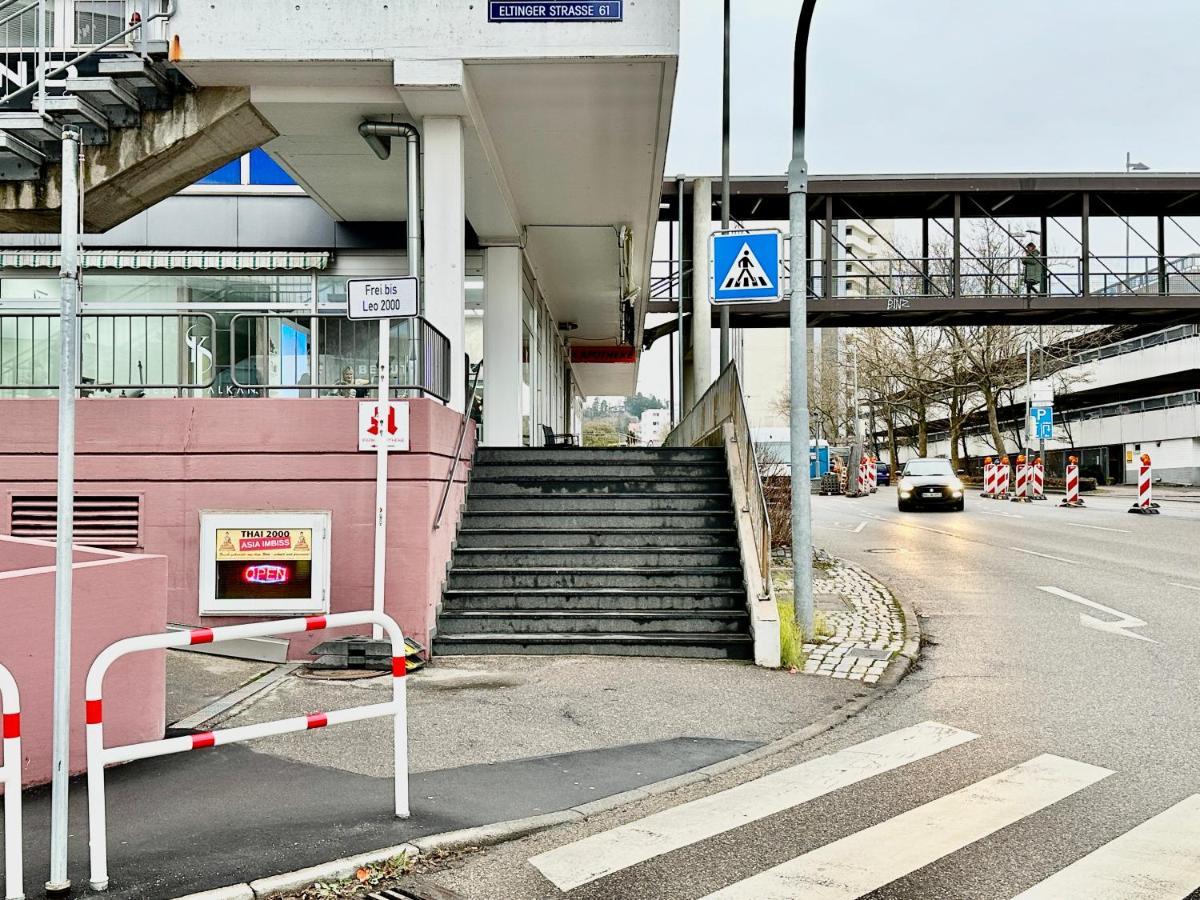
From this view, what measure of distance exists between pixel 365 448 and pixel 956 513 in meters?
26.1

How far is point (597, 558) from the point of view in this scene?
431 inches

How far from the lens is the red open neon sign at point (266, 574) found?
9.65 metres

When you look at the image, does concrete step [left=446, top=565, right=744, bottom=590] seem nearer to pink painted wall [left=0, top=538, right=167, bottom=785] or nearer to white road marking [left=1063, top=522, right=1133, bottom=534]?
pink painted wall [left=0, top=538, right=167, bottom=785]

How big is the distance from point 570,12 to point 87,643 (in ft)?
23.8

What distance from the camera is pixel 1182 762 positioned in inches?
243

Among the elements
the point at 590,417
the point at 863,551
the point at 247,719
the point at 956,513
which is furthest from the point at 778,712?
the point at 590,417

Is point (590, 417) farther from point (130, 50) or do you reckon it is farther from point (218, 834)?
point (218, 834)

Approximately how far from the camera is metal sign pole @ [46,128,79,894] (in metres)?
4.14

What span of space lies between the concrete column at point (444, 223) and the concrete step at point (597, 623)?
9.23ft

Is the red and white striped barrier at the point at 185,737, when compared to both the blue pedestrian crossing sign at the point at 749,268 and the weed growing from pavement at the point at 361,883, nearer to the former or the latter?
the weed growing from pavement at the point at 361,883

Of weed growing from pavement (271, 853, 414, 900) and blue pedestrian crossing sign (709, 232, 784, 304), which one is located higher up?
blue pedestrian crossing sign (709, 232, 784, 304)

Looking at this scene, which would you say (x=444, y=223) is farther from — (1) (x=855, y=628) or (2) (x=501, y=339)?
(1) (x=855, y=628)

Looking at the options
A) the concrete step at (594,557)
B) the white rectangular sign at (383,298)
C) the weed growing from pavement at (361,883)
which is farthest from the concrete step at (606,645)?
the weed growing from pavement at (361,883)

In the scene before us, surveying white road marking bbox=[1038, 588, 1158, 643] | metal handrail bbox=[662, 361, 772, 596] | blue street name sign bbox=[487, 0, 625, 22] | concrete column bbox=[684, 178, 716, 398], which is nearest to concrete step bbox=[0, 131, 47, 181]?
blue street name sign bbox=[487, 0, 625, 22]
